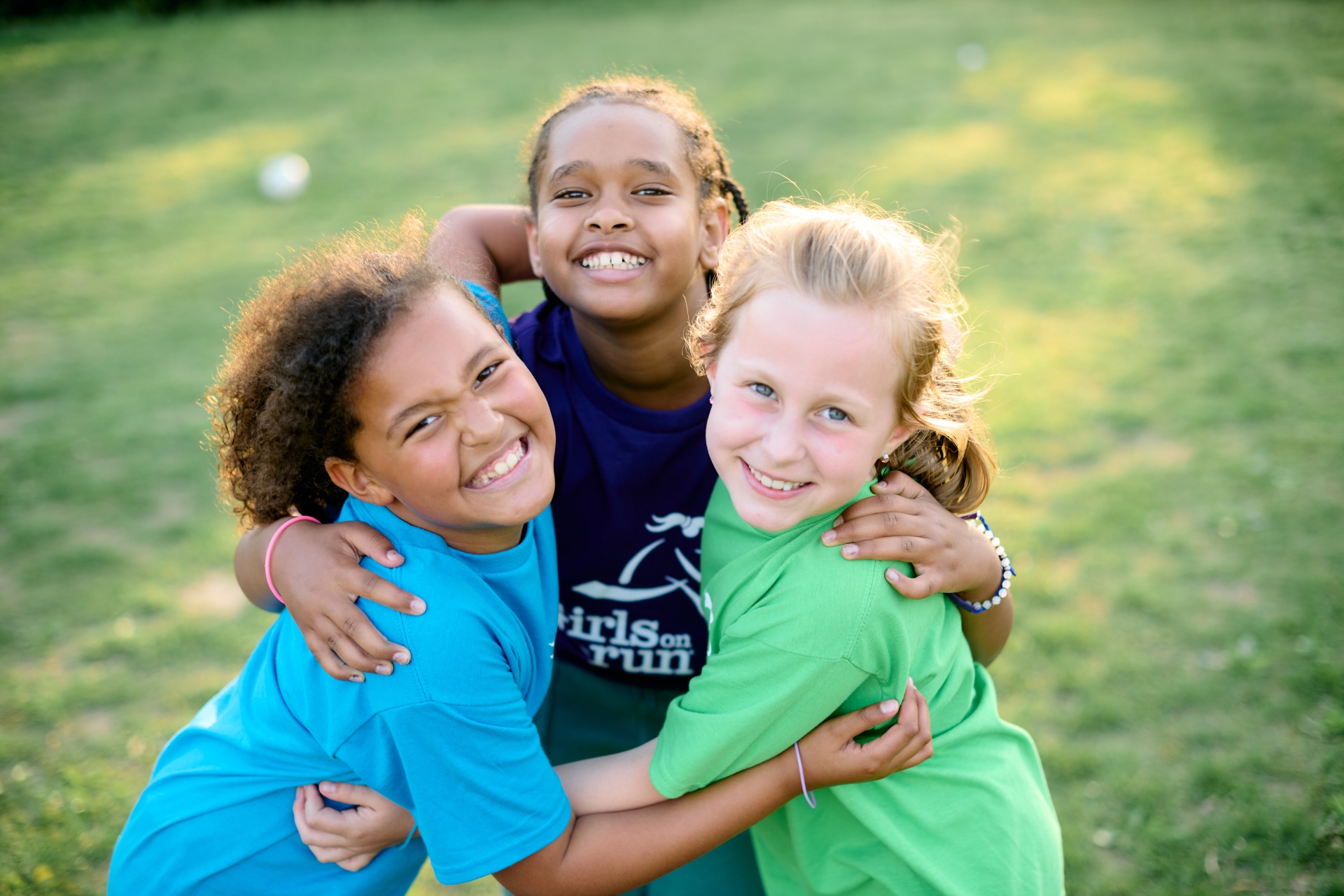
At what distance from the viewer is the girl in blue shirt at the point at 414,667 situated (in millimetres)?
1548

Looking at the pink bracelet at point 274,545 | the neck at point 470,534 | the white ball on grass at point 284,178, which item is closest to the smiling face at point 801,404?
the neck at point 470,534

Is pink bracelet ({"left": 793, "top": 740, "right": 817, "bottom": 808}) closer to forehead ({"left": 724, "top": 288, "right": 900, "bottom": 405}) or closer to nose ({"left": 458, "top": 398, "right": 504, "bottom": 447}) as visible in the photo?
forehead ({"left": 724, "top": 288, "right": 900, "bottom": 405})

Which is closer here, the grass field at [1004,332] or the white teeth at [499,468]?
the white teeth at [499,468]

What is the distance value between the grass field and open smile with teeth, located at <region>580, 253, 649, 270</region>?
6.15ft

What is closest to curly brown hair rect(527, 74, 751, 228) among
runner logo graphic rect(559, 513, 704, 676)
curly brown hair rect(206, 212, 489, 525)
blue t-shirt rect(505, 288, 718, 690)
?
blue t-shirt rect(505, 288, 718, 690)

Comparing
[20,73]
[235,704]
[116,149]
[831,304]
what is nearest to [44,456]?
[235,704]

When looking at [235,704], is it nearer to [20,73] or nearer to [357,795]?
[357,795]

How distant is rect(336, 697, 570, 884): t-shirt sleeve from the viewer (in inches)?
59.9

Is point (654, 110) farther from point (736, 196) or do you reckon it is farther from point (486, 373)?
point (486, 373)

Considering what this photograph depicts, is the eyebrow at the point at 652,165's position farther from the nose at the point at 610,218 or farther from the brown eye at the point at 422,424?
the brown eye at the point at 422,424

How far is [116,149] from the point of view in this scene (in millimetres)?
9164

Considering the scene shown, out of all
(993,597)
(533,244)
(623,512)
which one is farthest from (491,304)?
(993,597)

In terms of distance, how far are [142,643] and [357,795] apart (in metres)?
2.30

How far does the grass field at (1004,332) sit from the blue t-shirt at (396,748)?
109cm
